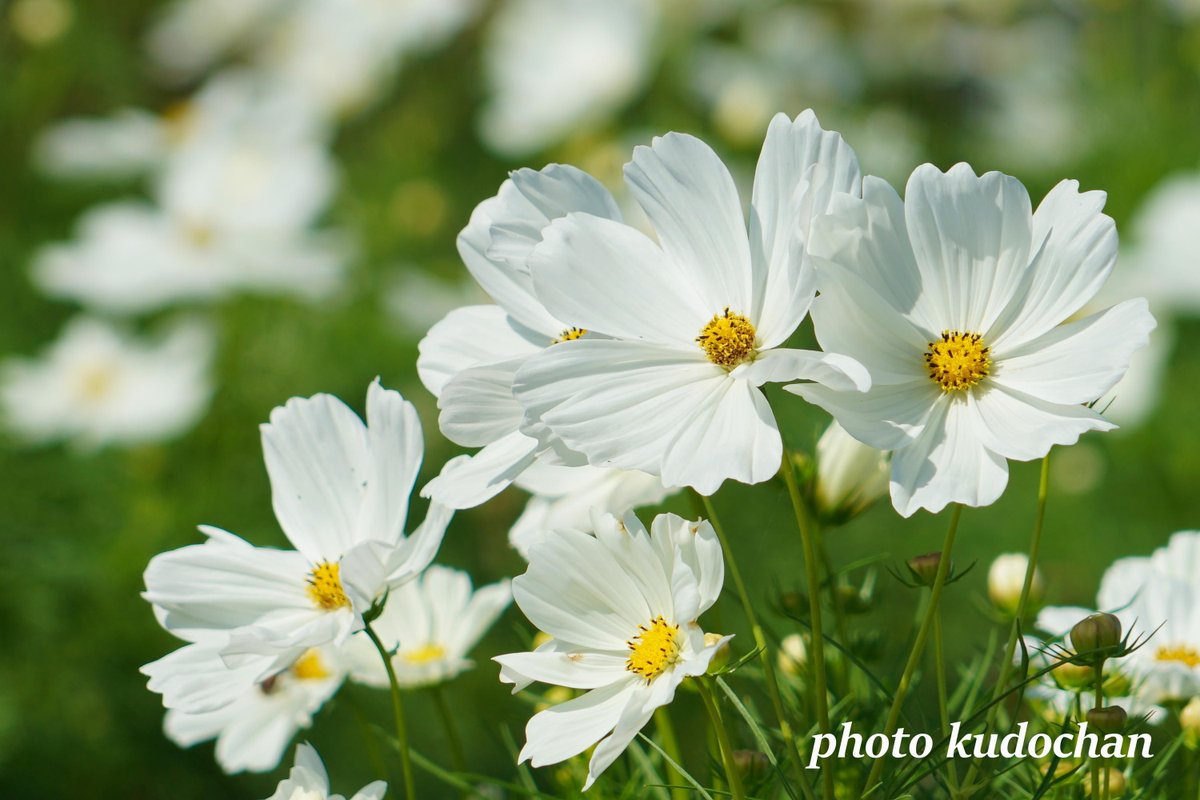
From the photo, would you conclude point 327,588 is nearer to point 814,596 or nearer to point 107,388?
point 814,596

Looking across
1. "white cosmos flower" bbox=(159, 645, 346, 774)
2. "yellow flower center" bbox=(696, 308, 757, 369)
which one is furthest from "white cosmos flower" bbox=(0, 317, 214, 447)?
"yellow flower center" bbox=(696, 308, 757, 369)

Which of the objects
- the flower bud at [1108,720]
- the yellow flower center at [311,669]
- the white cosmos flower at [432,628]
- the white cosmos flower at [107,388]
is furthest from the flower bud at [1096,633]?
the white cosmos flower at [107,388]

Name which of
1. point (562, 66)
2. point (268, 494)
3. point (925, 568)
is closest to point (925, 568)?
point (925, 568)

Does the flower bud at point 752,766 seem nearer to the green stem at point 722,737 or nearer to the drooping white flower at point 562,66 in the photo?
the green stem at point 722,737

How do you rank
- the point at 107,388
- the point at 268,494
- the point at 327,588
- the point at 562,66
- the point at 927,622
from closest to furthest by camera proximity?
the point at 927,622 → the point at 327,588 → the point at 268,494 → the point at 107,388 → the point at 562,66

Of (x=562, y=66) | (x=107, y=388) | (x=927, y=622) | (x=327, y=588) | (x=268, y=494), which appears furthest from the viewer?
(x=562, y=66)

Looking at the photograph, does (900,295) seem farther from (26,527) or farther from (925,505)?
(26,527)
